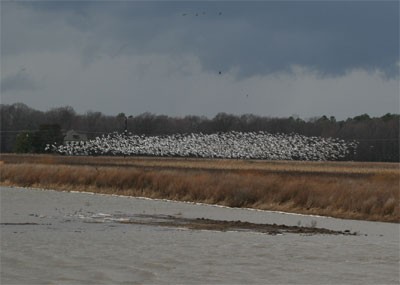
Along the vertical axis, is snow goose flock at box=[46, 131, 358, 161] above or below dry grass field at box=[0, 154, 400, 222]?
above

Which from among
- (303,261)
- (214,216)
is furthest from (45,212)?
(303,261)

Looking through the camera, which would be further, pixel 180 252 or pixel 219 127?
pixel 219 127

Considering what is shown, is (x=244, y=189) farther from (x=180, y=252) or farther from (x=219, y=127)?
(x=219, y=127)

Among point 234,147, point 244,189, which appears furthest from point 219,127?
point 244,189

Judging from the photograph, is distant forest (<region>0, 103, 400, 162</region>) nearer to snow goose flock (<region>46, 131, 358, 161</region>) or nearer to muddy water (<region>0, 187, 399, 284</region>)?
snow goose flock (<region>46, 131, 358, 161</region>)

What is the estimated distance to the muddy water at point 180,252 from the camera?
11.6 metres

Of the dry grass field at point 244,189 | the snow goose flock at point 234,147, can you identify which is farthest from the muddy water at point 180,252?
the snow goose flock at point 234,147

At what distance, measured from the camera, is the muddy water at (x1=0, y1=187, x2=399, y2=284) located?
456 inches

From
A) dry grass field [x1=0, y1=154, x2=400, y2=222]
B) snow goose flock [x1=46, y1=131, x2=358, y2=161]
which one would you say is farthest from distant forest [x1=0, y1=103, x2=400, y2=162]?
dry grass field [x1=0, y1=154, x2=400, y2=222]

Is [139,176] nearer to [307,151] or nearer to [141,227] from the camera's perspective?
[141,227]

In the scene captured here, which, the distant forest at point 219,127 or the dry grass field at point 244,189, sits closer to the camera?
the dry grass field at point 244,189

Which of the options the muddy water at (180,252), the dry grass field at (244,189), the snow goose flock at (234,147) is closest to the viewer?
the muddy water at (180,252)

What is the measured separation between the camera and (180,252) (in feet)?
47.4

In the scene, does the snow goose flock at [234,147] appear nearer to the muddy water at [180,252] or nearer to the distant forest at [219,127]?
the distant forest at [219,127]
